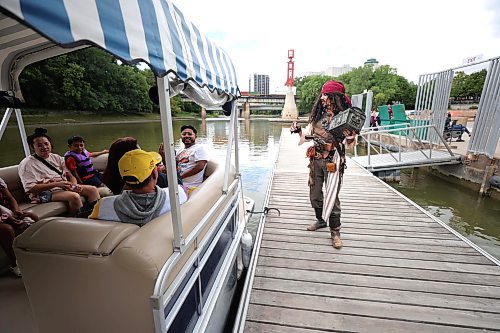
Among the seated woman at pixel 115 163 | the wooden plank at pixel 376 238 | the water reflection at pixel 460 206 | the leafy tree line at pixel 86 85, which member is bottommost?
the water reflection at pixel 460 206

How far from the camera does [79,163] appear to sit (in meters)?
3.69

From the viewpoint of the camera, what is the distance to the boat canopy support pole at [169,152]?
1232 millimetres

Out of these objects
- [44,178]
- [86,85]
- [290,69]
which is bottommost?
[44,178]

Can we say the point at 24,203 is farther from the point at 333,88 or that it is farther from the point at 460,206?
the point at 460,206

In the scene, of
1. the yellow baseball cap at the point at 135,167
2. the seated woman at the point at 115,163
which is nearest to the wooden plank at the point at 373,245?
the seated woman at the point at 115,163

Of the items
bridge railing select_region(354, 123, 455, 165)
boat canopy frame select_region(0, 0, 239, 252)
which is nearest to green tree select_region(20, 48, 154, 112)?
bridge railing select_region(354, 123, 455, 165)

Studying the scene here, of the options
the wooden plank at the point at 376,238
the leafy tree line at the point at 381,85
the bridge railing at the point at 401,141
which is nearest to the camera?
the wooden plank at the point at 376,238

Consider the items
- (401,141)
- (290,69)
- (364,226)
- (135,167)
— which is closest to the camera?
(135,167)

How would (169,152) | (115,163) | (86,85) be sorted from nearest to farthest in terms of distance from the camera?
(169,152) → (115,163) → (86,85)

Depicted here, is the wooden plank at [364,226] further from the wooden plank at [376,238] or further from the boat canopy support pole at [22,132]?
the boat canopy support pole at [22,132]

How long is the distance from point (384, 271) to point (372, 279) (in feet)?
0.67

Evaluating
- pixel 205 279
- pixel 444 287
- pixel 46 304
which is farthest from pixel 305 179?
pixel 46 304

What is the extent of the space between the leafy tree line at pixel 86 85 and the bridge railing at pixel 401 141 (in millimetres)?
19430

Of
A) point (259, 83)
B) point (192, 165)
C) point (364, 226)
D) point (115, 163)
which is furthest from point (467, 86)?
point (259, 83)
